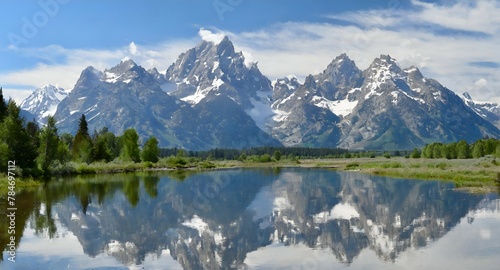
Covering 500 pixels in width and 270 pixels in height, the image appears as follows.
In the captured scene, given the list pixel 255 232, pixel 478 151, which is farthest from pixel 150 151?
pixel 255 232

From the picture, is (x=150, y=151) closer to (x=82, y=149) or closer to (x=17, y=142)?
(x=82, y=149)

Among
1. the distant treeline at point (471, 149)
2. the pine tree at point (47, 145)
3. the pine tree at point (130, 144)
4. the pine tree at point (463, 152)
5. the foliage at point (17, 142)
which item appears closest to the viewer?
the foliage at point (17, 142)

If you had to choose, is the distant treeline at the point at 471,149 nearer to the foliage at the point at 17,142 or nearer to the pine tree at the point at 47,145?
the pine tree at the point at 47,145

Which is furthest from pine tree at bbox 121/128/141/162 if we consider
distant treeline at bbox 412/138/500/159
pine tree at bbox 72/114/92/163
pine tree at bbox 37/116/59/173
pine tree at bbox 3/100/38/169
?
distant treeline at bbox 412/138/500/159

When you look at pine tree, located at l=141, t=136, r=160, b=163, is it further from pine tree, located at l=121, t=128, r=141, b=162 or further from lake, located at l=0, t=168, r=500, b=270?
lake, located at l=0, t=168, r=500, b=270

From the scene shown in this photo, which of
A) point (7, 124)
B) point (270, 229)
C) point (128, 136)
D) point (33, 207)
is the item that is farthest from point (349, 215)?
point (128, 136)

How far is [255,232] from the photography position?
120 feet

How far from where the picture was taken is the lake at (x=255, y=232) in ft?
89.0

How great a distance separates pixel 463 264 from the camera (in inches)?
1030

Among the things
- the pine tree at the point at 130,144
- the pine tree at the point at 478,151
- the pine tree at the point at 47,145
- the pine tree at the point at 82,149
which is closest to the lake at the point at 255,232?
the pine tree at the point at 47,145

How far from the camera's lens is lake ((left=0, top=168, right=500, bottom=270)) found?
89.0 feet

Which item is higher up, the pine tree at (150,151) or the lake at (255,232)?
the pine tree at (150,151)

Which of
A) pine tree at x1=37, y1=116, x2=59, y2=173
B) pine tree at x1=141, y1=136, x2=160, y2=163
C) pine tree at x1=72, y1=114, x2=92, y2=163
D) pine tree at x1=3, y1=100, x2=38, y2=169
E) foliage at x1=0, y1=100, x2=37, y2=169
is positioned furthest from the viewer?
pine tree at x1=141, y1=136, x2=160, y2=163

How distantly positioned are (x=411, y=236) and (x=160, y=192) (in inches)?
1629
